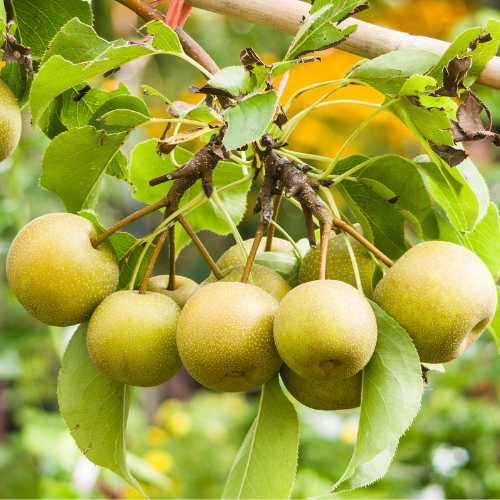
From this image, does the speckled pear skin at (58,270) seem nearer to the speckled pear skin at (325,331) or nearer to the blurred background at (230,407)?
the speckled pear skin at (325,331)

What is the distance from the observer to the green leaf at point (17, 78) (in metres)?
0.71

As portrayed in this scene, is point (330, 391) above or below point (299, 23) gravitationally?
below

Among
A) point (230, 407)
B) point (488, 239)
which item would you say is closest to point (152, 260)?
point (488, 239)

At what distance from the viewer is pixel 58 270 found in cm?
63

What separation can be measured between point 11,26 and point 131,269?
34 cm

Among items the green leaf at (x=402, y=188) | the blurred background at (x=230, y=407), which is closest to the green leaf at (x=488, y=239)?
the green leaf at (x=402, y=188)

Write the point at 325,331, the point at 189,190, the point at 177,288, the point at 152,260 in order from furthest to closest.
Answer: the point at 189,190 → the point at 177,288 → the point at 152,260 → the point at 325,331

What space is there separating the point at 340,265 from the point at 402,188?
126 millimetres

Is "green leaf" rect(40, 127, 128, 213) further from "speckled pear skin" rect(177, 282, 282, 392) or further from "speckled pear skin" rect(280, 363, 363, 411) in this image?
"speckled pear skin" rect(280, 363, 363, 411)

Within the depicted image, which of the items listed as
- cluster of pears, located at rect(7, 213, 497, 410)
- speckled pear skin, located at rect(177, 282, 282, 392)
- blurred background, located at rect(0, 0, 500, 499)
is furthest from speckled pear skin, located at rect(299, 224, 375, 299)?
blurred background, located at rect(0, 0, 500, 499)

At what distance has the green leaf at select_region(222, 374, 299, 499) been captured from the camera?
67 centimetres

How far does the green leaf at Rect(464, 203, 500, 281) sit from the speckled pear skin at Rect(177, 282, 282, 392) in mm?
321

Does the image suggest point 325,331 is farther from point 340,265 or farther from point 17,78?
point 17,78

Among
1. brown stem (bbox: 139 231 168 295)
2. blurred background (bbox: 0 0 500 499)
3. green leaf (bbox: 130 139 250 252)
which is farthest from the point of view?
blurred background (bbox: 0 0 500 499)
